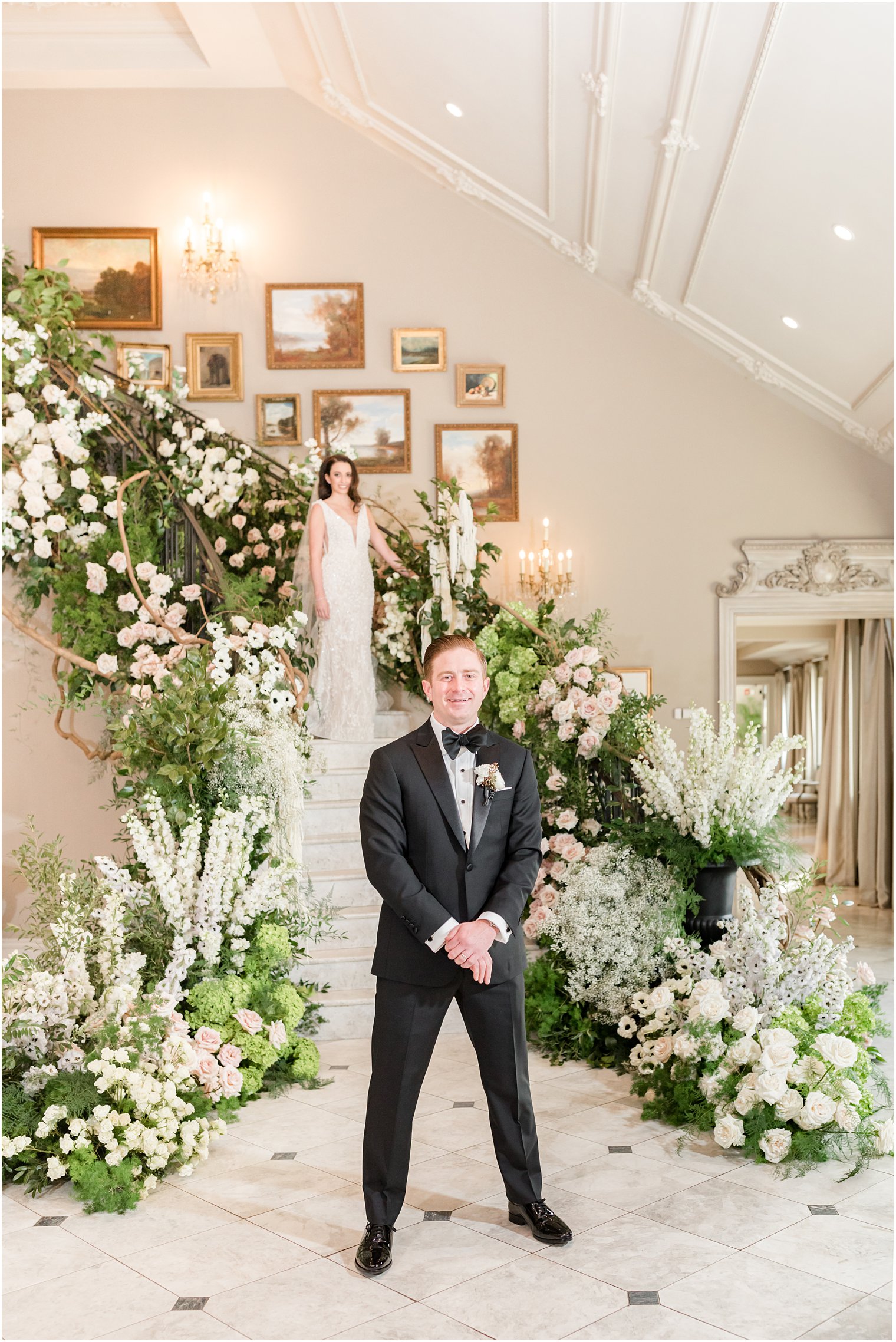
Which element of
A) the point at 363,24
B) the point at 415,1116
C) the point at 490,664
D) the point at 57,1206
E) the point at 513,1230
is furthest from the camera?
the point at 363,24

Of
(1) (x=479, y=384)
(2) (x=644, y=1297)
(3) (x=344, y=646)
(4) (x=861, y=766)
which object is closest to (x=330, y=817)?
(3) (x=344, y=646)

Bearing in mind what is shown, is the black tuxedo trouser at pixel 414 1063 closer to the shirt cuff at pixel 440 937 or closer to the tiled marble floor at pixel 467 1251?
the shirt cuff at pixel 440 937

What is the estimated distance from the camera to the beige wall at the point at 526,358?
895 cm

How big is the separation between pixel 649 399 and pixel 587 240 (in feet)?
4.37

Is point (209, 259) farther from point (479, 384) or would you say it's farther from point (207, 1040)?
point (207, 1040)

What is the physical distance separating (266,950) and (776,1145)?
226 centimetres

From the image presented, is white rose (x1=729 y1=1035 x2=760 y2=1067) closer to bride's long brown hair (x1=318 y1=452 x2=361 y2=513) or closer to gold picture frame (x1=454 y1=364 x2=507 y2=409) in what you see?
bride's long brown hair (x1=318 y1=452 x2=361 y2=513)

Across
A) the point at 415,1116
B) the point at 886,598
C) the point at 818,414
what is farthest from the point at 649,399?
the point at 415,1116

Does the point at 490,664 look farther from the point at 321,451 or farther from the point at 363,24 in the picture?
the point at 363,24

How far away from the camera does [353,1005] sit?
18.1 feet

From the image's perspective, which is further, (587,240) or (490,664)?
(587,240)

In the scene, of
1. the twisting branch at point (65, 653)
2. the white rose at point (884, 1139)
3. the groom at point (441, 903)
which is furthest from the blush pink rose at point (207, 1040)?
the twisting branch at point (65, 653)

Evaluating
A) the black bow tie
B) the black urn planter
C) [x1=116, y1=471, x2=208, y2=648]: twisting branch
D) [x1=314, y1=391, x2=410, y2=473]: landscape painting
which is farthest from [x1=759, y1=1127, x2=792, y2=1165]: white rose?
[x1=314, y1=391, x2=410, y2=473]: landscape painting

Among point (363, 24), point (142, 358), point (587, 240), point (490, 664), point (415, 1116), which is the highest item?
point (363, 24)
